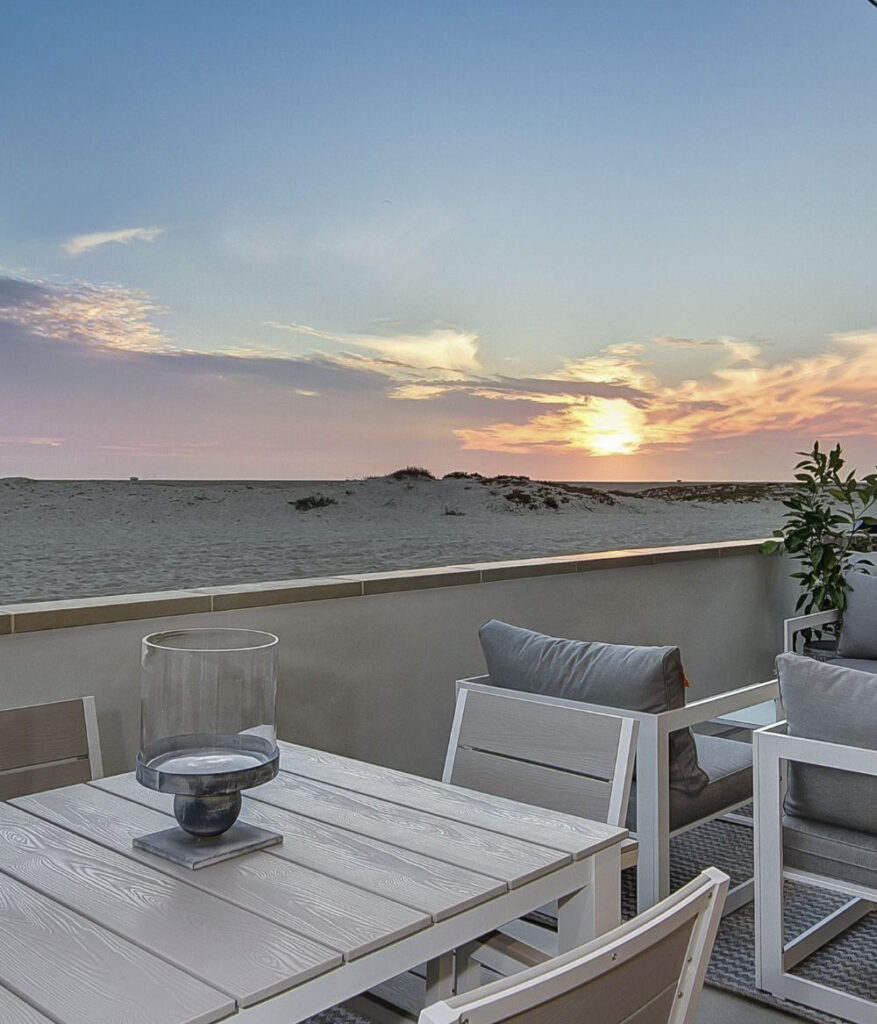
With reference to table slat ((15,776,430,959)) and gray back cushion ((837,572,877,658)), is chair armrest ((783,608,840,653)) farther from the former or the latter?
table slat ((15,776,430,959))

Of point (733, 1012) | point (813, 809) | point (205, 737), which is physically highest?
point (205, 737)

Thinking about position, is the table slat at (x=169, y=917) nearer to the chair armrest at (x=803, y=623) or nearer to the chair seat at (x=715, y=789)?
the chair seat at (x=715, y=789)

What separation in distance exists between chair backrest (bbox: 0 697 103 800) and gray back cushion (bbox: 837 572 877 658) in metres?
3.57

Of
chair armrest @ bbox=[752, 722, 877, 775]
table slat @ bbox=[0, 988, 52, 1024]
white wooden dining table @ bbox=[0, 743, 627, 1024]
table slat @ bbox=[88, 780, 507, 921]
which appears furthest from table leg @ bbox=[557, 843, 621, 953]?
chair armrest @ bbox=[752, 722, 877, 775]

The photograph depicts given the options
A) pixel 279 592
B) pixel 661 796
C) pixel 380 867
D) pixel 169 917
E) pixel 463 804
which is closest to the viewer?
pixel 169 917

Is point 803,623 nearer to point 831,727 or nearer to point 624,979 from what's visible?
point 831,727

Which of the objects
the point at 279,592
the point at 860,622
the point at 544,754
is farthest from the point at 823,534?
the point at 544,754

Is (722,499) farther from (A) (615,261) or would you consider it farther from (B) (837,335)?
(A) (615,261)

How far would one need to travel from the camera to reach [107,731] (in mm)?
2570

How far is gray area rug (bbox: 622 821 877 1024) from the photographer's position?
7.25ft

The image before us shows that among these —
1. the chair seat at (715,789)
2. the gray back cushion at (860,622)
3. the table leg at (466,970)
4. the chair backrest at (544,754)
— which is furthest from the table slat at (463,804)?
the gray back cushion at (860,622)

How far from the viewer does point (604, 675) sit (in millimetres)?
2453

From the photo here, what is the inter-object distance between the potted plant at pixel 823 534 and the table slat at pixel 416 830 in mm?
3850

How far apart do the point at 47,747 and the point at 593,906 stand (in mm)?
1106
